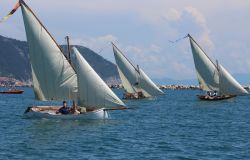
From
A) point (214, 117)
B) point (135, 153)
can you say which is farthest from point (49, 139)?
point (214, 117)

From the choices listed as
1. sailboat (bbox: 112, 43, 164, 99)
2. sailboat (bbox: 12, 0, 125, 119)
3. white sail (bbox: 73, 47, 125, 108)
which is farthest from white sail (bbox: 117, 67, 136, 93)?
white sail (bbox: 73, 47, 125, 108)

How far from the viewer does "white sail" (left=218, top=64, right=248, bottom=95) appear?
107500 millimetres

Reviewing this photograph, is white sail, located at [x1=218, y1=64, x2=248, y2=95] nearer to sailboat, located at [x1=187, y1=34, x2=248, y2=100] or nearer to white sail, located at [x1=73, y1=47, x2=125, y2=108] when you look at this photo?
sailboat, located at [x1=187, y1=34, x2=248, y2=100]

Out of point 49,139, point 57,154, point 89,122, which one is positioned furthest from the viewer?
point 89,122

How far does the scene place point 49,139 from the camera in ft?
162

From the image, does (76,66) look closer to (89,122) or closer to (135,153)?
(89,122)

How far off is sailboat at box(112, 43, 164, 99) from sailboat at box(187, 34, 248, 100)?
1455 cm

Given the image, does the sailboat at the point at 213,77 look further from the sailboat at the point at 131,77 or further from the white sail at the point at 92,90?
the white sail at the point at 92,90

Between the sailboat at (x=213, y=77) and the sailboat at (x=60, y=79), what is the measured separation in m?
49.5

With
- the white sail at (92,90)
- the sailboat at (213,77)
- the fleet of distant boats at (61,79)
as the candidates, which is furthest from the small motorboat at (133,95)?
the white sail at (92,90)

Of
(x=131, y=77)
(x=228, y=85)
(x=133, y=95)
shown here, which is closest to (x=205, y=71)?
(x=228, y=85)

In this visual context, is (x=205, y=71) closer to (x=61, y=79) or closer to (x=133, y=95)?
(x=133, y=95)

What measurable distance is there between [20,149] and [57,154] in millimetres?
3707

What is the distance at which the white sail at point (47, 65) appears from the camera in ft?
203
